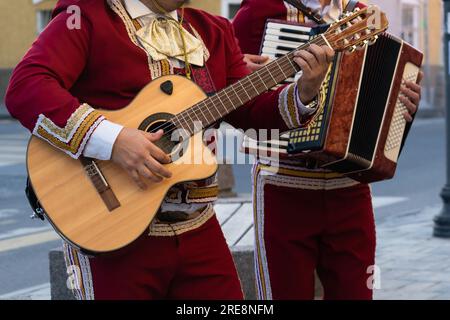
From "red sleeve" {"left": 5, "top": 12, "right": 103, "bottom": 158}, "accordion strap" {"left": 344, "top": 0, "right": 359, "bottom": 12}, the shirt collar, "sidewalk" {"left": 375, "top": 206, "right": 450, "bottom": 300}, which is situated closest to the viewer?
"red sleeve" {"left": 5, "top": 12, "right": 103, "bottom": 158}

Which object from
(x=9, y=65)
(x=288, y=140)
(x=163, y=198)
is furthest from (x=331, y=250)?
(x=9, y=65)

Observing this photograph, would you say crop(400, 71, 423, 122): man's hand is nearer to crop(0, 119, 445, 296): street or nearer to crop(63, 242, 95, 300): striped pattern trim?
crop(63, 242, 95, 300): striped pattern trim

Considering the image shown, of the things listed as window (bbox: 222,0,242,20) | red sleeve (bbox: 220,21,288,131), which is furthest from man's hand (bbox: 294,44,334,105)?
window (bbox: 222,0,242,20)

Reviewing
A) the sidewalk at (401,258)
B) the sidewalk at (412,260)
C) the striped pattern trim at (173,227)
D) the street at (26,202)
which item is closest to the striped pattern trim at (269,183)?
the striped pattern trim at (173,227)

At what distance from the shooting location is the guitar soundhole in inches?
133

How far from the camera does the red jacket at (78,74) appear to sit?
10.6 feet

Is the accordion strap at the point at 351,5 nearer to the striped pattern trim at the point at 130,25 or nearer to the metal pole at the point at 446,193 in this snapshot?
the striped pattern trim at the point at 130,25

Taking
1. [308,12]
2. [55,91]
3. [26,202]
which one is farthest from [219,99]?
[26,202]

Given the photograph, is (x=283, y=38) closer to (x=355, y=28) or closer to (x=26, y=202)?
(x=355, y=28)

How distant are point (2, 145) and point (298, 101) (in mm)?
15098

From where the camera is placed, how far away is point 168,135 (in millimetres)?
3379

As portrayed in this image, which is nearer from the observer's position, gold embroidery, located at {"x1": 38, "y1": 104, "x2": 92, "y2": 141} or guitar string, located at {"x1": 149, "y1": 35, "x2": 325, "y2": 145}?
gold embroidery, located at {"x1": 38, "y1": 104, "x2": 92, "y2": 141}

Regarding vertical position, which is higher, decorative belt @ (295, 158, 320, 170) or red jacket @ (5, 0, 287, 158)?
red jacket @ (5, 0, 287, 158)

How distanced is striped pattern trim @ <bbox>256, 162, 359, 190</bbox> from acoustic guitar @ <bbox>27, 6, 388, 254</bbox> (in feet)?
2.64
